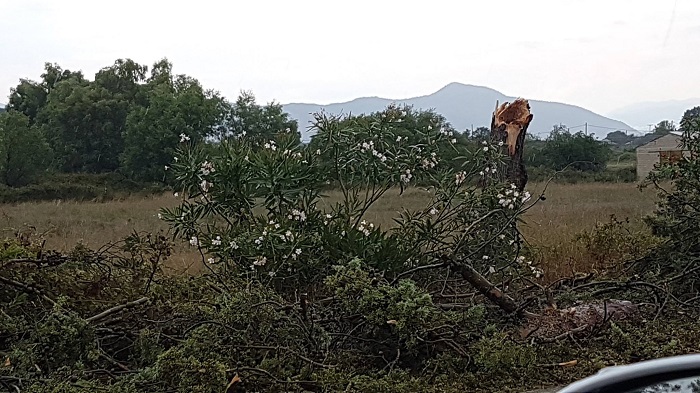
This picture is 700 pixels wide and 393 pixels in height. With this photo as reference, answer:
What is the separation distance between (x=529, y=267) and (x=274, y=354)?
3.48 meters

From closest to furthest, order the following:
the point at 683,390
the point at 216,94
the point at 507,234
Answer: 1. the point at 683,390
2. the point at 507,234
3. the point at 216,94

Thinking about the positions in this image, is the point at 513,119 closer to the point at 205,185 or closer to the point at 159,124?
the point at 205,185

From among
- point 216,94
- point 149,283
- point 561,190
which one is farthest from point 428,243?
point 216,94

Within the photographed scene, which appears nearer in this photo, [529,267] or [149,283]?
[149,283]

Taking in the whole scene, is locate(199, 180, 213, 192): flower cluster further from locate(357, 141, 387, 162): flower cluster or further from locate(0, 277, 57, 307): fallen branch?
locate(0, 277, 57, 307): fallen branch

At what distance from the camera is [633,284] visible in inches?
305

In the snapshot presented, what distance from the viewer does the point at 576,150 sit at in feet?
129

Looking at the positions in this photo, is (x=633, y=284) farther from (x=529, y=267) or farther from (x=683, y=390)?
(x=683, y=390)

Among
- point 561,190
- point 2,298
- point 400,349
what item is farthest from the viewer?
point 561,190

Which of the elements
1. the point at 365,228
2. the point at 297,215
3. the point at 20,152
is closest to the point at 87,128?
the point at 20,152

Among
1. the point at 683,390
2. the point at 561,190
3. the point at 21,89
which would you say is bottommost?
the point at 561,190

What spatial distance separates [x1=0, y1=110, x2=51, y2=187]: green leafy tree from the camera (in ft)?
123

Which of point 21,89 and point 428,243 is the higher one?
point 21,89

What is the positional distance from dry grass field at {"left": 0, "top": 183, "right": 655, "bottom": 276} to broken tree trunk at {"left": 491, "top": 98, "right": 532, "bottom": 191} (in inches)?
12.0
